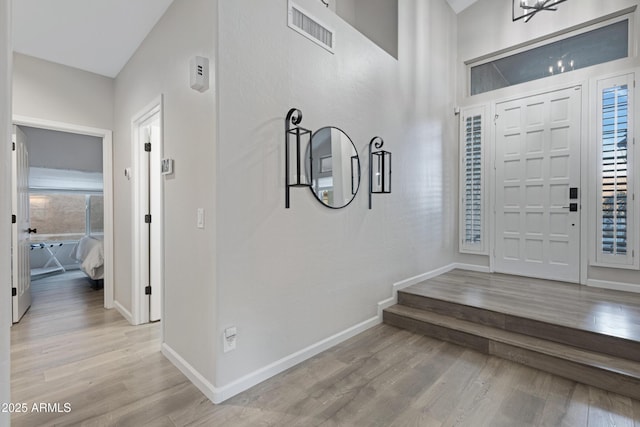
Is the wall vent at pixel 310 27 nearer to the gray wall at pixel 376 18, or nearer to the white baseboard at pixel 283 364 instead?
the gray wall at pixel 376 18

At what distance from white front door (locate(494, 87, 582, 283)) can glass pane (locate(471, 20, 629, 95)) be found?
0.34 metres

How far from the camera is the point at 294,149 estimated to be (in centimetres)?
237

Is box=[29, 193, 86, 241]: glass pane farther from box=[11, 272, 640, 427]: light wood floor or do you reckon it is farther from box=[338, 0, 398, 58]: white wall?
box=[338, 0, 398, 58]: white wall

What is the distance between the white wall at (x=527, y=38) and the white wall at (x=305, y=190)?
0.95 m

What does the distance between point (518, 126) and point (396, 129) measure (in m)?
A: 1.88

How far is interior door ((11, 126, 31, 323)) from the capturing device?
3.22 m

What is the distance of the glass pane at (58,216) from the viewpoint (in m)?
6.36

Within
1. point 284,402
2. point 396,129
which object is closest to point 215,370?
point 284,402

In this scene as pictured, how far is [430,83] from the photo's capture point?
405cm

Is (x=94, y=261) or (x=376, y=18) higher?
(x=376, y=18)

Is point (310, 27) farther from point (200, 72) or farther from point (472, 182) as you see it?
point (472, 182)

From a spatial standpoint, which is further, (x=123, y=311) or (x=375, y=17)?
(x=375, y=17)

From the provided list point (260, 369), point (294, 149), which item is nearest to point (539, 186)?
point (294, 149)

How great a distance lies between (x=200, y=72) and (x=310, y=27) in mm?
1018
